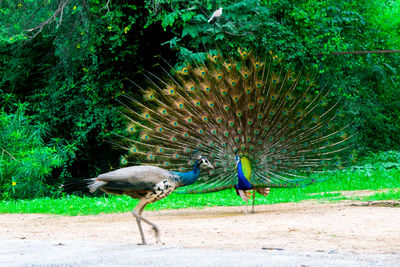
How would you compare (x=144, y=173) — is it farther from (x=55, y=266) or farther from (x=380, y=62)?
(x=380, y=62)

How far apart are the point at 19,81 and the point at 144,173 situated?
39.9 ft

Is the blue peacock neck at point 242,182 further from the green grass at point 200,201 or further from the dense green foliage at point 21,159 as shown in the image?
the dense green foliage at point 21,159

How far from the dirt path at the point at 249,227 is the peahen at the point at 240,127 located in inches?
27.9

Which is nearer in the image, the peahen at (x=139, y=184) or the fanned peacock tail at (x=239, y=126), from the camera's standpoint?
the peahen at (x=139, y=184)

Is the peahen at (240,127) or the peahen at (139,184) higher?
the peahen at (240,127)

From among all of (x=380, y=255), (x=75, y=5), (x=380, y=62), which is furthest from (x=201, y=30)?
(x=380, y=255)

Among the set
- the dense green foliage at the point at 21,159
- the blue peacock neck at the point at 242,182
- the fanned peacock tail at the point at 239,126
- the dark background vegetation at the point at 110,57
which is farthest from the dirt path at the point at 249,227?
the dark background vegetation at the point at 110,57

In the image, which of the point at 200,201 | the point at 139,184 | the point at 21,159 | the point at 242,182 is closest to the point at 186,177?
the point at 139,184

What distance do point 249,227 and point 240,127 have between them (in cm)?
256

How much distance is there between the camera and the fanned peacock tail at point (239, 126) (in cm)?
984

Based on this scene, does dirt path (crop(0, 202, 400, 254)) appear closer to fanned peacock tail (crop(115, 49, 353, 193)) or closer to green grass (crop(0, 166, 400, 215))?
green grass (crop(0, 166, 400, 215))

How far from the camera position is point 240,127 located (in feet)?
32.3

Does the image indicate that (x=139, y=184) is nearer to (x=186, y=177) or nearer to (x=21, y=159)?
(x=186, y=177)

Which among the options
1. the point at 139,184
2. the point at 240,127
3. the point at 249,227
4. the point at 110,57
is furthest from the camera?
the point at 110,57
